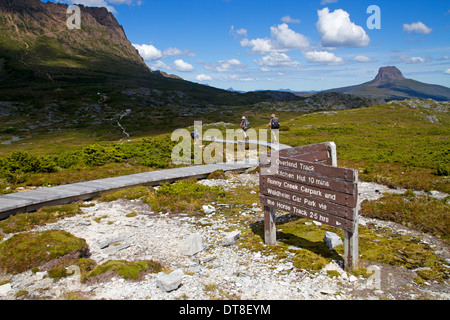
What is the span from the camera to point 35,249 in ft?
28.9

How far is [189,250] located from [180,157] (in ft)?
51.8

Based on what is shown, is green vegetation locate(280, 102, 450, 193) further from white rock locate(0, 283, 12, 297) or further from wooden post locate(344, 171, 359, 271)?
white rock locate(0, 283, 12, 297)

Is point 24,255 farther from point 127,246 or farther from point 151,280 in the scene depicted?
point 151,280

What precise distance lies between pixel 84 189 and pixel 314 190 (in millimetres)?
11628

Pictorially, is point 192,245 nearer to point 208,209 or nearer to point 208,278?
point 208,278

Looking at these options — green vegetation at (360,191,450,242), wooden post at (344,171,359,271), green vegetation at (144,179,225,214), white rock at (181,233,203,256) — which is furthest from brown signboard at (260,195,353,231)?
green vegetation at (144,179,225,214)

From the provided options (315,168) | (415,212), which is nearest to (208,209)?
(315,168)

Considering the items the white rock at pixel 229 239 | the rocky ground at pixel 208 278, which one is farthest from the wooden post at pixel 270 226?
the white rock at pixel 229 239

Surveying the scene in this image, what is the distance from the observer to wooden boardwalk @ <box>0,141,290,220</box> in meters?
13.3

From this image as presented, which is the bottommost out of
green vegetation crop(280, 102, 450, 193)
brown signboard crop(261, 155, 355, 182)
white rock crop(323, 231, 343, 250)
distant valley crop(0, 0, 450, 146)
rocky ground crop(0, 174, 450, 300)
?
rocky ground crop(0, 174, 450, 300)

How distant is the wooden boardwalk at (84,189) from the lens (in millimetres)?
13336

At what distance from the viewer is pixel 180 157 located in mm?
24969

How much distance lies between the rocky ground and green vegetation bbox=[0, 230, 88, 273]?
13.5 inches

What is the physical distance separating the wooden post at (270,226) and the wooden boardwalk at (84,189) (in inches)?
375
